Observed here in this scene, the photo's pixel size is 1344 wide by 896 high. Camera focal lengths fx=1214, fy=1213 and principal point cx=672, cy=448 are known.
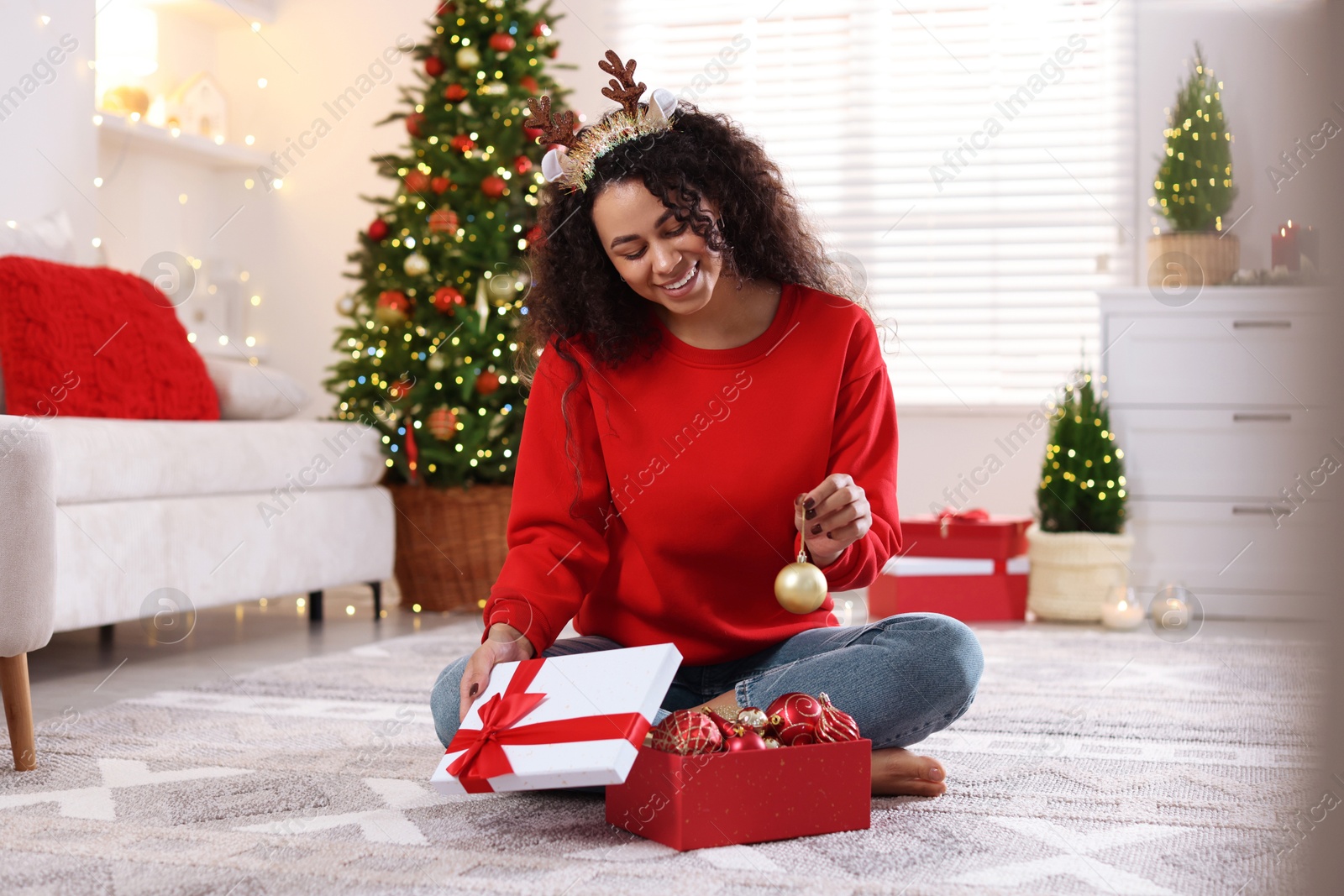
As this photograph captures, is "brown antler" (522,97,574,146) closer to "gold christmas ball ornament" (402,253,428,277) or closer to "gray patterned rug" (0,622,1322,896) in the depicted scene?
"gray patterned rug" (0,622,1322,896)

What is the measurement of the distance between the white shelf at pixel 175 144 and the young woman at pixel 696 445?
8.13 feet

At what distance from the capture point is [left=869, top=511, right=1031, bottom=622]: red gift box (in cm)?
292

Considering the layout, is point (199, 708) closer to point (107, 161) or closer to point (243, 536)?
point (243, 536)

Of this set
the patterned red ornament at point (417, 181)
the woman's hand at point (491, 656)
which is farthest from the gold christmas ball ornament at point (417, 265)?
the woman's hand at point (491, 656)

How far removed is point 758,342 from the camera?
1.38 m

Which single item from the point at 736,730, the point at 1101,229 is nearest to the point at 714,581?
the point at 736,730

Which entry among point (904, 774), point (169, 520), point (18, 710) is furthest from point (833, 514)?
point (169, 520)

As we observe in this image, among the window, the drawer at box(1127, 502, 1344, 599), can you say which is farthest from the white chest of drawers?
the window

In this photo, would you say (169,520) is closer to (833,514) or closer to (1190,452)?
(833,514)

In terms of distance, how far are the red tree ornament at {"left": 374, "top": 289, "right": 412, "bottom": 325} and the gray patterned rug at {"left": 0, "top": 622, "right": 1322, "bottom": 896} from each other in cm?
137

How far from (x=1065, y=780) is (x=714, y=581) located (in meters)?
0.47

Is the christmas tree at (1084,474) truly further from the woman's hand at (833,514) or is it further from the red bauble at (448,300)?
the woman's hand at (833,514)

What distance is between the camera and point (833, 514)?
3.78 feet

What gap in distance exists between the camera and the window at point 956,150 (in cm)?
354
